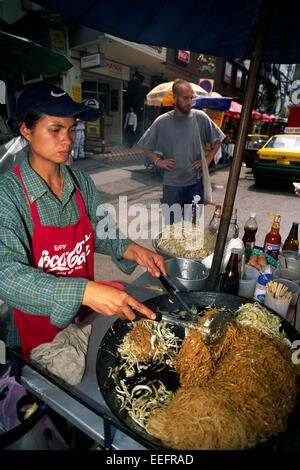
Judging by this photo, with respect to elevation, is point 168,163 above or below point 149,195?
above

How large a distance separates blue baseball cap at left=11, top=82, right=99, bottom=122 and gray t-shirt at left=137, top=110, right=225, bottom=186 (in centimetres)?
303

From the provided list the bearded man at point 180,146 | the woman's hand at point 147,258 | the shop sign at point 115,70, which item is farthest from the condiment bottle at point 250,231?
the shop sign at point 115,70

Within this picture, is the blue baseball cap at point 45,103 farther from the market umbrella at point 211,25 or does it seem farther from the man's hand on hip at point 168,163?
the man's hand on hip at point 168,163

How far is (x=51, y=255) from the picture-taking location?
1.89 meters

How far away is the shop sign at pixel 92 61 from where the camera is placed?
1262 centimetres

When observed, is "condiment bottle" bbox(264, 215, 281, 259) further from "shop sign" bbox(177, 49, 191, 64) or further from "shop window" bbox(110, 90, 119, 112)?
"shop sign" bbox(177, 49, 191, 64)

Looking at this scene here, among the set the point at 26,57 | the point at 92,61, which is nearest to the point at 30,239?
the point at 26,57

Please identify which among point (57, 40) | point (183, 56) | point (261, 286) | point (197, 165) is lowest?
point (261, 286)

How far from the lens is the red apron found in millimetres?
1822

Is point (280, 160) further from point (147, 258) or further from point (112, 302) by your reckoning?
point (112, 302)

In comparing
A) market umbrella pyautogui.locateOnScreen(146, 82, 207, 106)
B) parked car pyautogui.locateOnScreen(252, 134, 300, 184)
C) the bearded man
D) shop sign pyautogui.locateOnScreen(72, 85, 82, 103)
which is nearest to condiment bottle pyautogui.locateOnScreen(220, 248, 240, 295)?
the bearded man

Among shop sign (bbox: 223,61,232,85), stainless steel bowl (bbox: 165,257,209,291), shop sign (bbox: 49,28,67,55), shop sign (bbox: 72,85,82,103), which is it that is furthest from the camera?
shop sign (bbox: 223,61,232,85)

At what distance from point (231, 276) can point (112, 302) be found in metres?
1.12

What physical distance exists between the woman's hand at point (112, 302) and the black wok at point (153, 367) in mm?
216
